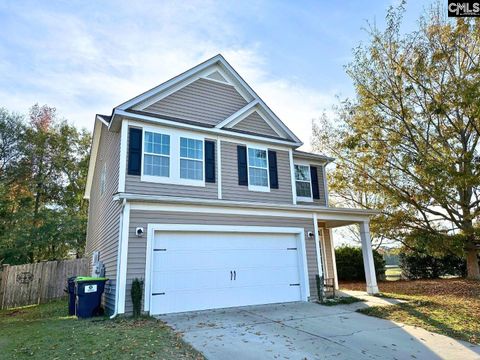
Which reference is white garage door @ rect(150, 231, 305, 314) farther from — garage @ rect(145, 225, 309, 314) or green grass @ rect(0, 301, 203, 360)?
green grass @ rect(0, 301, 203, 360)

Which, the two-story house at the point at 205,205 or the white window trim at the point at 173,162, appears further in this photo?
the white window trim at the point at 173,162

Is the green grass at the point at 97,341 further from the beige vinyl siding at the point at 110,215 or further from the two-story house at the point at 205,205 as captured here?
the beige vinyl siding at the point at 110,215

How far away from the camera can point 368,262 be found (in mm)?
11781

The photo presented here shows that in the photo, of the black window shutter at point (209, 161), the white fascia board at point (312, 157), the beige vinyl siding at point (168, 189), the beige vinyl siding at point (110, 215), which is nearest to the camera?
the beige vinyl siding at point (110, 215)

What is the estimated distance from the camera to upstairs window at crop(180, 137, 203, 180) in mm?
9586

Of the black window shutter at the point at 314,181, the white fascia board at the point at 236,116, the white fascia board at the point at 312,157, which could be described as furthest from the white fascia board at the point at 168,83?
the black window shutter at the point at 314,181

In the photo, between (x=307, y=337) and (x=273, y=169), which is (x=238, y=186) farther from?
(x=307, y=337)

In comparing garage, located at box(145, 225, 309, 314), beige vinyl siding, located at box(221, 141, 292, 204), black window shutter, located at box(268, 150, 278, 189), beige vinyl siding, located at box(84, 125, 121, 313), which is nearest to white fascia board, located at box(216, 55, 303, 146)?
black window shutter, located at box(268, 150, 278, 189)

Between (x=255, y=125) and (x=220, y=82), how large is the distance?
1.98 metres

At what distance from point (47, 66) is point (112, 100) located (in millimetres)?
3044

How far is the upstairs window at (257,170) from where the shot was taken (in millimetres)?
10703

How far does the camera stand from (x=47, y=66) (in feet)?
35.7

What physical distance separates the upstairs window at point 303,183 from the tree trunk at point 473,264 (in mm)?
8763

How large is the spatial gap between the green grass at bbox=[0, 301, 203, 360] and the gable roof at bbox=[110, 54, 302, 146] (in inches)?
218
